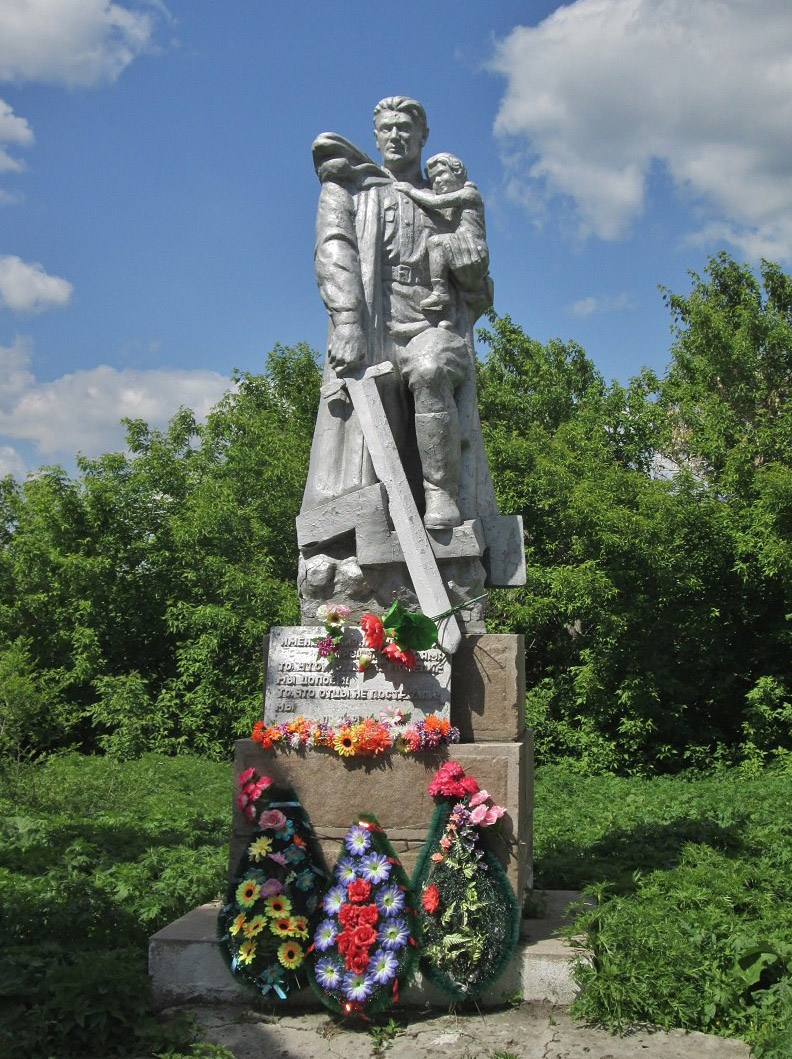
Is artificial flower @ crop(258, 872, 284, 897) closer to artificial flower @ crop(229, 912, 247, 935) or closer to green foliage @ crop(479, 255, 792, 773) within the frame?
artificial flower @ crop(229, 912, 247, 935)

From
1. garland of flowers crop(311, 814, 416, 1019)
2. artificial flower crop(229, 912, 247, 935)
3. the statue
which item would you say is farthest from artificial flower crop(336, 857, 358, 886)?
the statue

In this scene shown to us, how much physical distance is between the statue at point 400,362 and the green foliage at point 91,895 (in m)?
1.58

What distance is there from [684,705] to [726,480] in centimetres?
277

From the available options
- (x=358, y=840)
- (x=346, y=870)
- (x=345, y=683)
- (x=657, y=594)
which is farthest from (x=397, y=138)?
(x=657, y=594)

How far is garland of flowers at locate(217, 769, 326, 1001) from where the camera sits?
12.1 feet

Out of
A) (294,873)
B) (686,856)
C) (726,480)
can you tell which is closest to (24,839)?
(294,873)

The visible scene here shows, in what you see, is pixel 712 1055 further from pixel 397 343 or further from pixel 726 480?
pixel 726 480

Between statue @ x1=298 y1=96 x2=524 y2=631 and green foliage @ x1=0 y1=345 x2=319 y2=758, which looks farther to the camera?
green foliage @ x1=0 y1=345 x2=319 y2=758

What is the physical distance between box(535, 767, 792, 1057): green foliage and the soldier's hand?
2.48 m

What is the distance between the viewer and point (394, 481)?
440 centimetres

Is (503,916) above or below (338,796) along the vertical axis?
below

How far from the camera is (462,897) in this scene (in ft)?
12.2

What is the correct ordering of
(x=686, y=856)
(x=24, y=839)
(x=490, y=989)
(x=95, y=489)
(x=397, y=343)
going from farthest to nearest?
1. (x=95, y=489)
2. (x=24, y=839)
3. (x=686, y=856)
4. (x=397, y=343)
5. (x=490, y=989)

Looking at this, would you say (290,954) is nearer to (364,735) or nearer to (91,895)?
(364,735)
